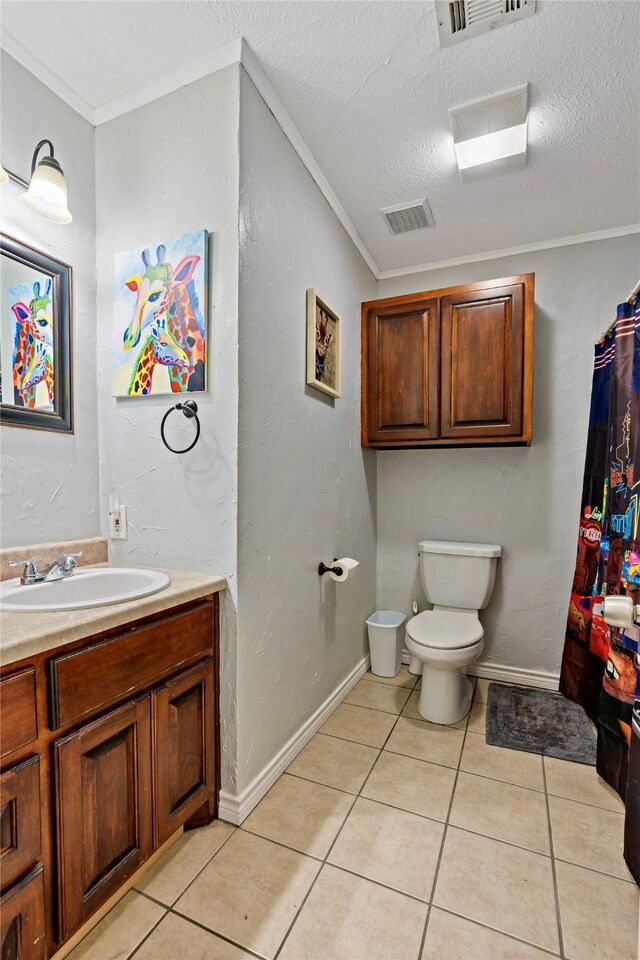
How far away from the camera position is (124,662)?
3.76ft

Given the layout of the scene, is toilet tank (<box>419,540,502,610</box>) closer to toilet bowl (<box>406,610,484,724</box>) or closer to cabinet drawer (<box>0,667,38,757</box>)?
toilet bowl (<box>406,610,484,724</box>)

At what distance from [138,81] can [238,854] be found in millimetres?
2535

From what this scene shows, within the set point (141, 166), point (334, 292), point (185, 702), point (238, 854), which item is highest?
point (141, 166)

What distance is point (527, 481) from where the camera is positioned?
2.58 metres

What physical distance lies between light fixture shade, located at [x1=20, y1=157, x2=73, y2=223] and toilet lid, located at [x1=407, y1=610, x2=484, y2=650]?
2143mm

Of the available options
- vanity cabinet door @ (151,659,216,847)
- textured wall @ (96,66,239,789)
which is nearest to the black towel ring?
textured wall @ (96,66,239,789)

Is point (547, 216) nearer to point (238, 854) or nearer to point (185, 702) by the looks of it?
point (185, 702)

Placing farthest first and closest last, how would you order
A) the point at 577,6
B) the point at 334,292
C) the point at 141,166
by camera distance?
1. the point at 334,292
2. the point at 141,166
3. the point at 577,6

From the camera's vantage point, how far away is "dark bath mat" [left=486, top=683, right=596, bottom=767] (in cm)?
194

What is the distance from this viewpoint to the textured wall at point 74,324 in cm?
140

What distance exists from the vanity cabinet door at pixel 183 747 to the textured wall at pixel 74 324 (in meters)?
0.68

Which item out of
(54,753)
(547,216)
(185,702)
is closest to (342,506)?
(185,702)

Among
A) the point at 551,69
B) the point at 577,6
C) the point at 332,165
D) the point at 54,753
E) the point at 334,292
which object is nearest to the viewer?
the point at 54,753

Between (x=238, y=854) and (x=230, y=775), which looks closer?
(x=238, y=854)
